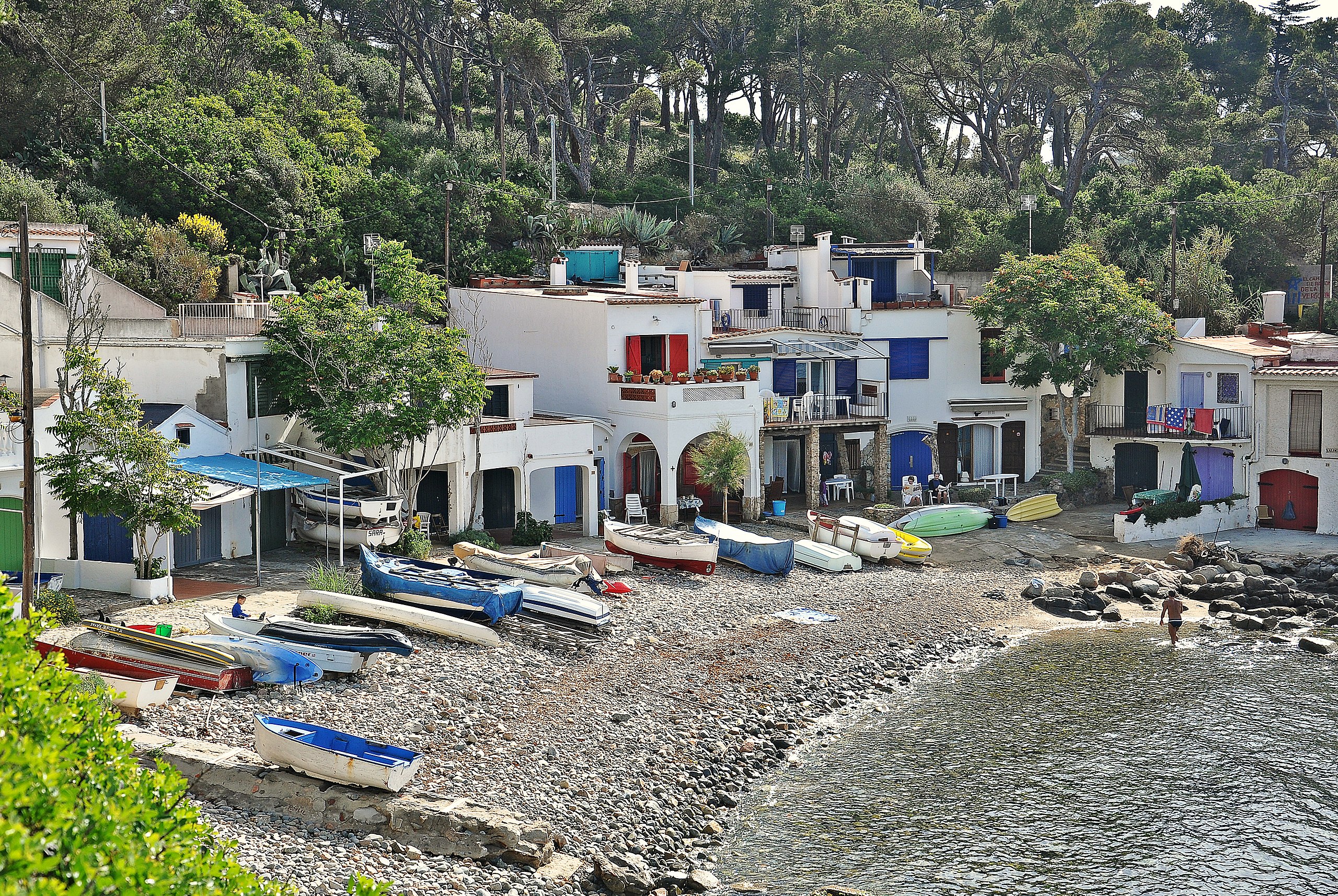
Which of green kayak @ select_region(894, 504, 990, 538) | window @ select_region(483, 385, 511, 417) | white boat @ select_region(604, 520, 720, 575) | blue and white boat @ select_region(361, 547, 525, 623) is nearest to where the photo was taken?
blue and white boat @ select_region(361, 547, 525, 623)

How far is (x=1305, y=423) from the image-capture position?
136ft

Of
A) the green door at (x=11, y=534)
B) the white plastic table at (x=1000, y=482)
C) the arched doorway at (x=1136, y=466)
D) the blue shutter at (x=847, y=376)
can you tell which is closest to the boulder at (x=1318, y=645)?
the white plastic table at (x=1000, y=482)

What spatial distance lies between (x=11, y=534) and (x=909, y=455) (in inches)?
1168

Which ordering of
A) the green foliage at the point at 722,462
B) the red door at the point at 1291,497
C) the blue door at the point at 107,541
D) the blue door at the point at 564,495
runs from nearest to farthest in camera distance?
the blue door at the point at 107,541
the green foliage at the point at 722,462
the blue door at the point at 564,495
the red door at the point at 1291,497

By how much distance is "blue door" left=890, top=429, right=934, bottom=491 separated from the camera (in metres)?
46.4

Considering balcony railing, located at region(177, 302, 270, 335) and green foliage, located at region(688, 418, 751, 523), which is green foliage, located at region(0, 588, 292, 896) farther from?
green foliage, located at region(688, 418, 751, 523)

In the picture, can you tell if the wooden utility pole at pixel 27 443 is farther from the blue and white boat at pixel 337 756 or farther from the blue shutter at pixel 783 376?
the blue shutter at pixel 783 376

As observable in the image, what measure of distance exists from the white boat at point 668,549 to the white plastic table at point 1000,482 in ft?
45.0

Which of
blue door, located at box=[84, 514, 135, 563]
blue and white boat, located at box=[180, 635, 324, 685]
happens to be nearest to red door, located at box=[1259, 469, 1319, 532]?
blue and white boat, located at box=[180, 635, 324, 685]

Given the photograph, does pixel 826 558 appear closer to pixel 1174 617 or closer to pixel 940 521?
pixel 940 521

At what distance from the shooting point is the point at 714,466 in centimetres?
3819

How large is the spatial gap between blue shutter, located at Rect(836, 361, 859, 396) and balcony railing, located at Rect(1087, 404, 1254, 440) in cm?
848

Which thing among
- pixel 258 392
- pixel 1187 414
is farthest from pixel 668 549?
pixel 1187 414

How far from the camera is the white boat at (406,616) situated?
2655 cm
